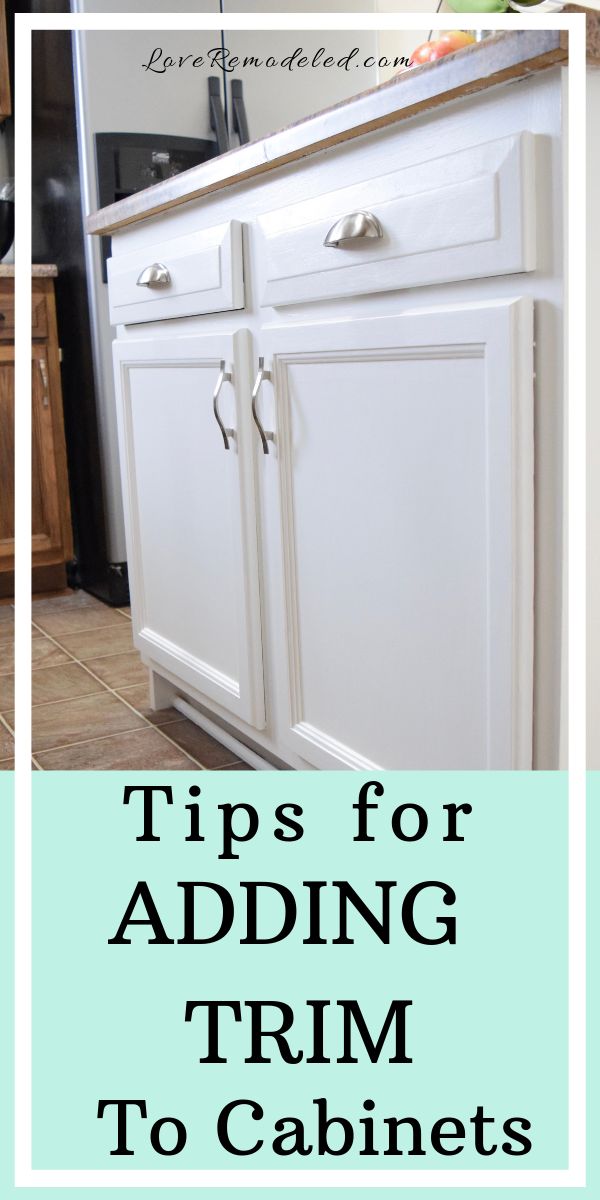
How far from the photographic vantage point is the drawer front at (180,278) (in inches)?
50.1

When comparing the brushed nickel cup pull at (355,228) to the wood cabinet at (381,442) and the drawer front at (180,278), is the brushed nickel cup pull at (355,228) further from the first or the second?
the drawer front at (180,278)

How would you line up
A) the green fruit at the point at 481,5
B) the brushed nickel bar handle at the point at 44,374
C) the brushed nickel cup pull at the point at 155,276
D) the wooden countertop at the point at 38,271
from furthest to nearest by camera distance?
the brushed nickel bar handle at the point at 44,374 < the wooden countertop at the point at 38,271 < the brushed nickel cup pull at the point at 155,276 < the green fruit at the point at 481,5

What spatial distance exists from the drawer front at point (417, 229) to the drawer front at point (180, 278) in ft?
0.28

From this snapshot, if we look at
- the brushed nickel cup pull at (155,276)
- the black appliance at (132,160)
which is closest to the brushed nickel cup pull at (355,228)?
the brushed nickel cup pull at (155,276)

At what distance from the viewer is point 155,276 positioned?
148cm

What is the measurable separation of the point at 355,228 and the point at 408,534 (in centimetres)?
29

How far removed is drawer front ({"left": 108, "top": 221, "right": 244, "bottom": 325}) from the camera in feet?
4.17

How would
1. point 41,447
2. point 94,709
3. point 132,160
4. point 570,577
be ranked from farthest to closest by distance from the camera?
point 41,447, point 132,160, point 94,709, point 570,577

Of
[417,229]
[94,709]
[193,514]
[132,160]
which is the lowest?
[94,709]

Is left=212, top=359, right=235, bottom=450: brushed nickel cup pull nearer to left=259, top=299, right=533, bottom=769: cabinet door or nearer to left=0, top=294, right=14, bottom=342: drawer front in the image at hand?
left=259, top=299, right=533, bottom=769: cabinet door

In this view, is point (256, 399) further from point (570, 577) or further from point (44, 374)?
point (44, 374)

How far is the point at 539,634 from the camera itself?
2.97ft

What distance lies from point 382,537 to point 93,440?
173 centimetres

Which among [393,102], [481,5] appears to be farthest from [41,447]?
[393,102]
